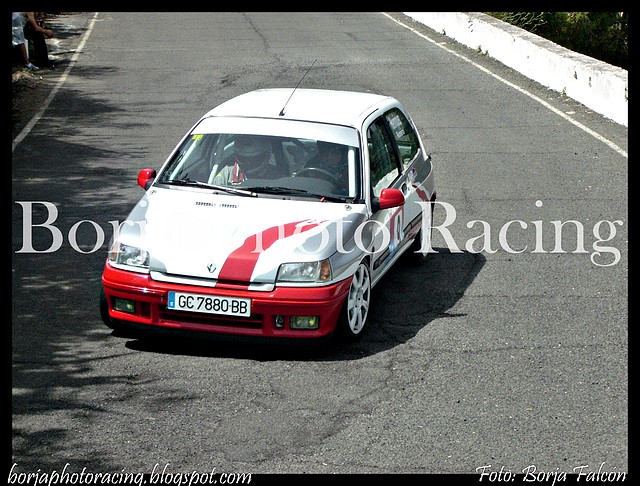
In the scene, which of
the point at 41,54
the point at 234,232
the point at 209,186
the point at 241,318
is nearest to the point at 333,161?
the point at 209,186

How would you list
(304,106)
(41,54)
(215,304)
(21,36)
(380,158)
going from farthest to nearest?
1. (41,54)
2. (21,36)
3. (304,106)
4. (380,158)
5. (215,304)

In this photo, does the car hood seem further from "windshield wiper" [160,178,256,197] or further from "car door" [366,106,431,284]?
"car door" [366,106,431,284]

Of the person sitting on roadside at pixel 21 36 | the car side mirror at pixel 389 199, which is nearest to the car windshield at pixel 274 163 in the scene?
the car side mirror at pixel 389 199

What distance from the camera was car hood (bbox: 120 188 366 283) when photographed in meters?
7.62

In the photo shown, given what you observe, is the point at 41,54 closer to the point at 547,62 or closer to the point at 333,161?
the point at 547,62

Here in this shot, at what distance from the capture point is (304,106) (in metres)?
9.32

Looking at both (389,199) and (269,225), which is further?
(389,199)

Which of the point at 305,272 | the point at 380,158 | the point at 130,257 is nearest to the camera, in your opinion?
the point at 305,272

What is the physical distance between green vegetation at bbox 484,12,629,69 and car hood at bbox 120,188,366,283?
2261 cm

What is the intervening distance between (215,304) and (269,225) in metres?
0.79

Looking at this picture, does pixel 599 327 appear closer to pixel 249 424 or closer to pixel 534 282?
pixel 534 282

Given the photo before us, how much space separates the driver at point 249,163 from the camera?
8.67 meters

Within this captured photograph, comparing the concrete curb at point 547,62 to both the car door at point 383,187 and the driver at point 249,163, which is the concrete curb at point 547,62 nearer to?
the car door at point 383,187

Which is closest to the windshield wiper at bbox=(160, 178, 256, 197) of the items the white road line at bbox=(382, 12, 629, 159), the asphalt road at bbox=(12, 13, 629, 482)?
the asphalt road at bbox=(12, 13, 629, 482)
